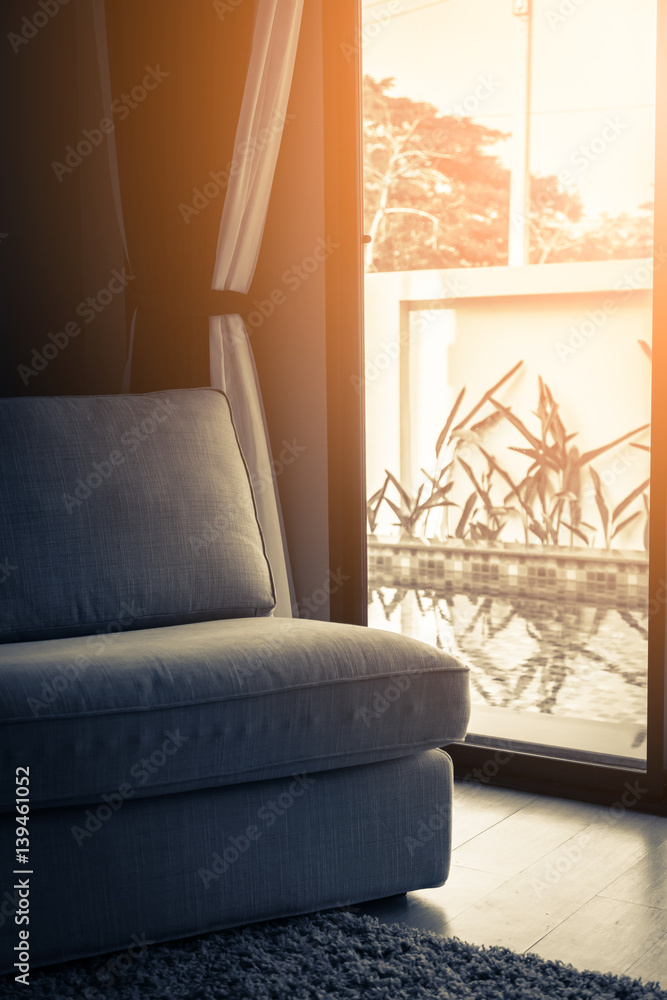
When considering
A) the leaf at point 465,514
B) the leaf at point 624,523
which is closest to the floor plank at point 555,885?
the leaf at point 624,523

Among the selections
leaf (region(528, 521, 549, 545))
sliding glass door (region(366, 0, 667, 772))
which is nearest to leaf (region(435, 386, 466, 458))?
sliding glass door (region(366, 0, 667, 772))

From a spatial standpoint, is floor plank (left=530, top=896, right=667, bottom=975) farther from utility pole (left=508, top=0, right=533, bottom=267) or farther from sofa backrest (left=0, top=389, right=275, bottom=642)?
utility pole (left=508, top=0, right=533, bottom=267)

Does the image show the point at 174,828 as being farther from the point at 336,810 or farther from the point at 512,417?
the point at 512,417

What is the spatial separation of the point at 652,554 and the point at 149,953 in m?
1.51

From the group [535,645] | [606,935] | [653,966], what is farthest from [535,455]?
[653,966]

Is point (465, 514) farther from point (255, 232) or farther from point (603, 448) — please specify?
point (255, 232)

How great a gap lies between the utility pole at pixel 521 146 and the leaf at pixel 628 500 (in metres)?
0.82

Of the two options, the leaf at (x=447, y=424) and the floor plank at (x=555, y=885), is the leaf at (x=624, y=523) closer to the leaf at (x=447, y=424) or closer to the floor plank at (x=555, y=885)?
the leaf at (x=447, y=424)

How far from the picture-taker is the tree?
3.20m

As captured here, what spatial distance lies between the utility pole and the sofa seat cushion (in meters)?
1.75

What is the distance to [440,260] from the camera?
332 cm

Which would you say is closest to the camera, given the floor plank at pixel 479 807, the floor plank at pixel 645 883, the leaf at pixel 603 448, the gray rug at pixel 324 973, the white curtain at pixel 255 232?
the gray rug at pixel 324 973

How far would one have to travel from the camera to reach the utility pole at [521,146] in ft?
10.0

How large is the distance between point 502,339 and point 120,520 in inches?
63.3
